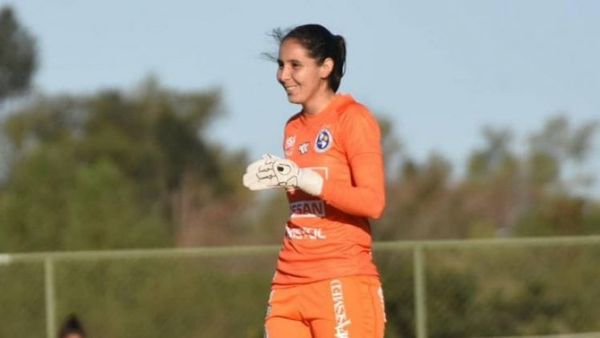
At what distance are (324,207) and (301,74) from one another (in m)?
0.46

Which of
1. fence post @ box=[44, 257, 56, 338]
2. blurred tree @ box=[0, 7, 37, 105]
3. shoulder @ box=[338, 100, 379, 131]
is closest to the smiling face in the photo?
shoulder @ box=[338, 100, 379, 131]

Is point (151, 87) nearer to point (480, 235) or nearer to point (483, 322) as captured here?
point (480, 235)

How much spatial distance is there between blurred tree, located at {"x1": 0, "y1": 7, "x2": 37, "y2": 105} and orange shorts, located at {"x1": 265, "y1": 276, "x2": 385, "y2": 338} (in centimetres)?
3439

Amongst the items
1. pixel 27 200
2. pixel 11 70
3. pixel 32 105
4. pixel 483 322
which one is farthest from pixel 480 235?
pixel 32 105

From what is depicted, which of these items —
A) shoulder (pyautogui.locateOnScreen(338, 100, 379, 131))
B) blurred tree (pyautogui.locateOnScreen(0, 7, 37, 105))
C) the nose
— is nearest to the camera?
shoulder (pyautogui.locateOnScreen(338, 100, 379, 131))

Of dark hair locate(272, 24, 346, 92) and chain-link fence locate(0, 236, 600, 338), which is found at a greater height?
dark hair locate(272, 24, 346, 92)

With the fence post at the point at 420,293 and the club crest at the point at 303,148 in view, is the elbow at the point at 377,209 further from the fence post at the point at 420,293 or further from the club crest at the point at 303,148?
the fence post at the point at 420,293

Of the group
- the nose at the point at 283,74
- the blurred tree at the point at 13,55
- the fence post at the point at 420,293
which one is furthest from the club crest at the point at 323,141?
the blurred tree at the point at 13,55

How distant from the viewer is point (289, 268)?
5750 millimetres

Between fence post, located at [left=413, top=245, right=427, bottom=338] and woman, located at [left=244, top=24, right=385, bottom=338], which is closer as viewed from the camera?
woman, located at [left=244, top=24, right=385, bottom=338]

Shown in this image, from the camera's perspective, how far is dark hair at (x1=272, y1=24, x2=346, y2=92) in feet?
18.9

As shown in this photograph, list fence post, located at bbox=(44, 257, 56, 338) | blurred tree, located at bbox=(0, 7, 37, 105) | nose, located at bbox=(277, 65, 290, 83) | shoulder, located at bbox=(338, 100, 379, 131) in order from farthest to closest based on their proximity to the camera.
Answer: blurred tree, located at bbox=(0, 7, 37, 105), fence post, located at bbox=(44, 257, 56, 338), nose, located at bbox=(277, 65, 290, 83), shoulder, located at bbox=(338, 100, 379, 131)

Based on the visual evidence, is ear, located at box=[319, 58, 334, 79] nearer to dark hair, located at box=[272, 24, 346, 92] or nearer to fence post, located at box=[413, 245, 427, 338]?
dark hair, located at box=[272, 24, 346, 92]

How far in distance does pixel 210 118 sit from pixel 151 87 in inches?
80.2
